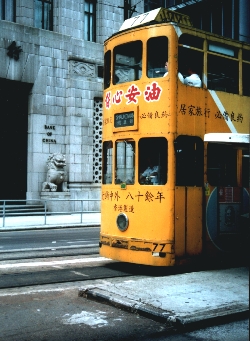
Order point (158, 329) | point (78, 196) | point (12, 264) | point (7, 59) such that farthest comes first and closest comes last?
point (78, 196), point (7, 59), point (12, 264), point (158, 329)

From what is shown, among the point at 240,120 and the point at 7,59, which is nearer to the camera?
the point at 240,120

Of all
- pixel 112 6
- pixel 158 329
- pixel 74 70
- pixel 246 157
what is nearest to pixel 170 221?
pixel 246 157

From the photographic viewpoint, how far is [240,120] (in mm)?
10102

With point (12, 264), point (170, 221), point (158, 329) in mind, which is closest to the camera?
point (158, 329)

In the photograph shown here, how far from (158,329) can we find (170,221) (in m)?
3.19

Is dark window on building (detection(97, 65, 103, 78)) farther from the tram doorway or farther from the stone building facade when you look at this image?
the tram doorway

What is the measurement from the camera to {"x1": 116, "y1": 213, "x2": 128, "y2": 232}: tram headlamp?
9328 millimetres

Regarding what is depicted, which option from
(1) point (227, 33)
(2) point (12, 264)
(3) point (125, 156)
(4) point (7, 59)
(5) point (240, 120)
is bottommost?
(2) point (12, 264)

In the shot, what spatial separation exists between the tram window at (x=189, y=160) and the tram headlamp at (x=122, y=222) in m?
1.21

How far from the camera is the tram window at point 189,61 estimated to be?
912cm

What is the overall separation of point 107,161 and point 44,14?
18.5 meters

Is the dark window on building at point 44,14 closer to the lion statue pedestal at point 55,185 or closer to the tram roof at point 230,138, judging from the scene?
the lion statue pedestal at point 55,185

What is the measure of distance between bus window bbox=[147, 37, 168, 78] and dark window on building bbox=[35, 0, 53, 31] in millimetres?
18128

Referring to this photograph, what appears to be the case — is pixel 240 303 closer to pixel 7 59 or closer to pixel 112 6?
pixel 7 59
